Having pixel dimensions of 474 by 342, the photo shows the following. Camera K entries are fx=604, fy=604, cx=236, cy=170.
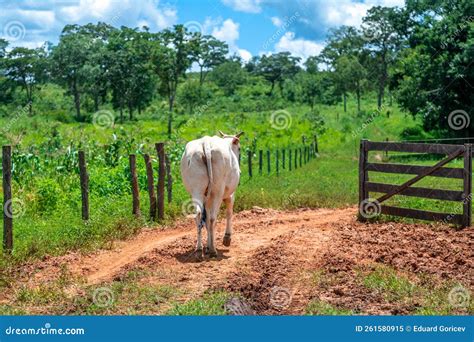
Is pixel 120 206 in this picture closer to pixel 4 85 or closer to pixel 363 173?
pixel 363 173

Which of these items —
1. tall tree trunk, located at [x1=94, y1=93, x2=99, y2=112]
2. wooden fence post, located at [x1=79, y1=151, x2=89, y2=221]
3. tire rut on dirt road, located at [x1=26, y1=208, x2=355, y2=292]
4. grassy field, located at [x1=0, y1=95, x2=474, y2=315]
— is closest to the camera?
grassy field, located at [x1=0, y1=95, x2=474, y2=315]

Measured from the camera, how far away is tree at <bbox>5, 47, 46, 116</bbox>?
193 feet

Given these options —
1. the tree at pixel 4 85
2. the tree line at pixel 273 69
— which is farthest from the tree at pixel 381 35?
the tree at pixel 4 85

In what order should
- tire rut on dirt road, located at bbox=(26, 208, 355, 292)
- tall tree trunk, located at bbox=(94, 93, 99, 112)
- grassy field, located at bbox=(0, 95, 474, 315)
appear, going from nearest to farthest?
grassy field, located at bbox=(0, 95, 474, 315)
tire rut on dirt road, located at bbox=(26, 208, 355, 292)
tall tree trunk, located at bbox=(94, 93, 99, 112)

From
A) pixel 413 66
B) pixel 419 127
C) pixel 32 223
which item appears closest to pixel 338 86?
pixel 419 127

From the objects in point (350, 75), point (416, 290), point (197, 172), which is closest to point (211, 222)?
point (197, 172)

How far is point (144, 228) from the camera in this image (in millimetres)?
12766

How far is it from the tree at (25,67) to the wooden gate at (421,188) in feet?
166

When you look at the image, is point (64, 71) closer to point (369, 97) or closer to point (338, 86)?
point (338, 86)

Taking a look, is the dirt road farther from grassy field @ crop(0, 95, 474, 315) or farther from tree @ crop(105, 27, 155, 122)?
tree @ crop(105, 27, 155, 122)

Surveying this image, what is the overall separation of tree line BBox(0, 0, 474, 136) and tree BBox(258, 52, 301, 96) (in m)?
0.43

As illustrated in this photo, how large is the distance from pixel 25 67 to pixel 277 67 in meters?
36.6

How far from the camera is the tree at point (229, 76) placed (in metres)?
73.1

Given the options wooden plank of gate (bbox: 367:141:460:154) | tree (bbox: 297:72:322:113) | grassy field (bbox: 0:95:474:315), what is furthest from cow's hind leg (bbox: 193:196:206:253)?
tree (bbox: 297:72:322:113)
